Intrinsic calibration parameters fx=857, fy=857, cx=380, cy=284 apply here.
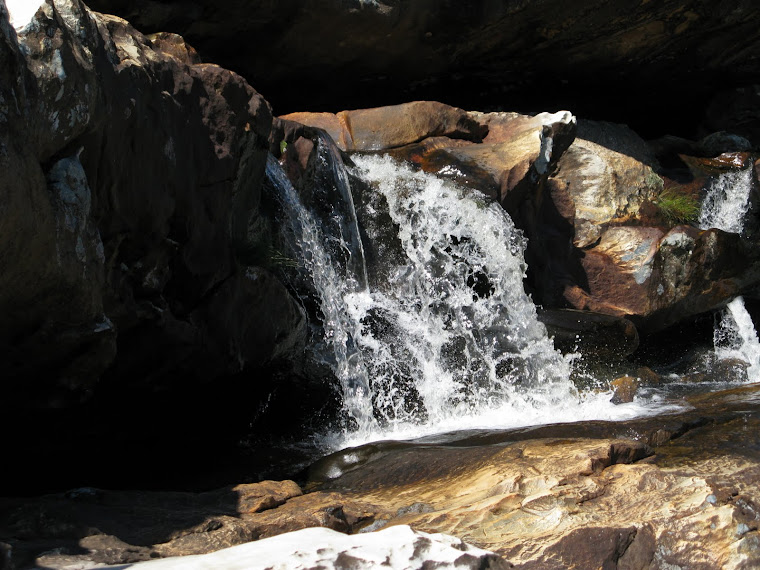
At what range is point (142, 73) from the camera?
430cm

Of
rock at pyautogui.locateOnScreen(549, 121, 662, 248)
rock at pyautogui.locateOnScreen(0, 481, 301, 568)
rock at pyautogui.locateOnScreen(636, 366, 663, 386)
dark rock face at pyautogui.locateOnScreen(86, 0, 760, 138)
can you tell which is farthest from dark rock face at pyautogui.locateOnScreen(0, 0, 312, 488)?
rock at pyautogui.locateOnScreen(549, 121, 662, 248)

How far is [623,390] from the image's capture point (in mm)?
6648

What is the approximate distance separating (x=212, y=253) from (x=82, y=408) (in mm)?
1134

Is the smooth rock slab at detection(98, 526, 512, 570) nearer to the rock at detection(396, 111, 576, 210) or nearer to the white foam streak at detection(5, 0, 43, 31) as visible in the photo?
the white foam streak at detection(5, 0, 43, 31)

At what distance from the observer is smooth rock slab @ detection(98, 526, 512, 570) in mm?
2203

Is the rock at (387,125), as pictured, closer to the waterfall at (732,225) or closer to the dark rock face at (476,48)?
the dark rock face at (476,48)

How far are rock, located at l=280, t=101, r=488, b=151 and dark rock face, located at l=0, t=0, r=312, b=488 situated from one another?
2.46m

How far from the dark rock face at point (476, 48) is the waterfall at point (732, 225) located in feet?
6.18

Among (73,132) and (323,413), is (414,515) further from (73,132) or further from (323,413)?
(323,413)

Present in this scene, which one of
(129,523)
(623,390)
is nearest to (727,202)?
(623,390)

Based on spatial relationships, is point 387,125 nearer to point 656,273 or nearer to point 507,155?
point 507,155

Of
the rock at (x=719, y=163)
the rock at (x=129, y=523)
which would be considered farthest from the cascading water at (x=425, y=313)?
the rock at (x=719, y=163)

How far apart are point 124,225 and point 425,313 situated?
3308 millimetres

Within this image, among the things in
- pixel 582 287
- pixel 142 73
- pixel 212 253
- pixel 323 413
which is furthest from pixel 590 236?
pixel 142 73
